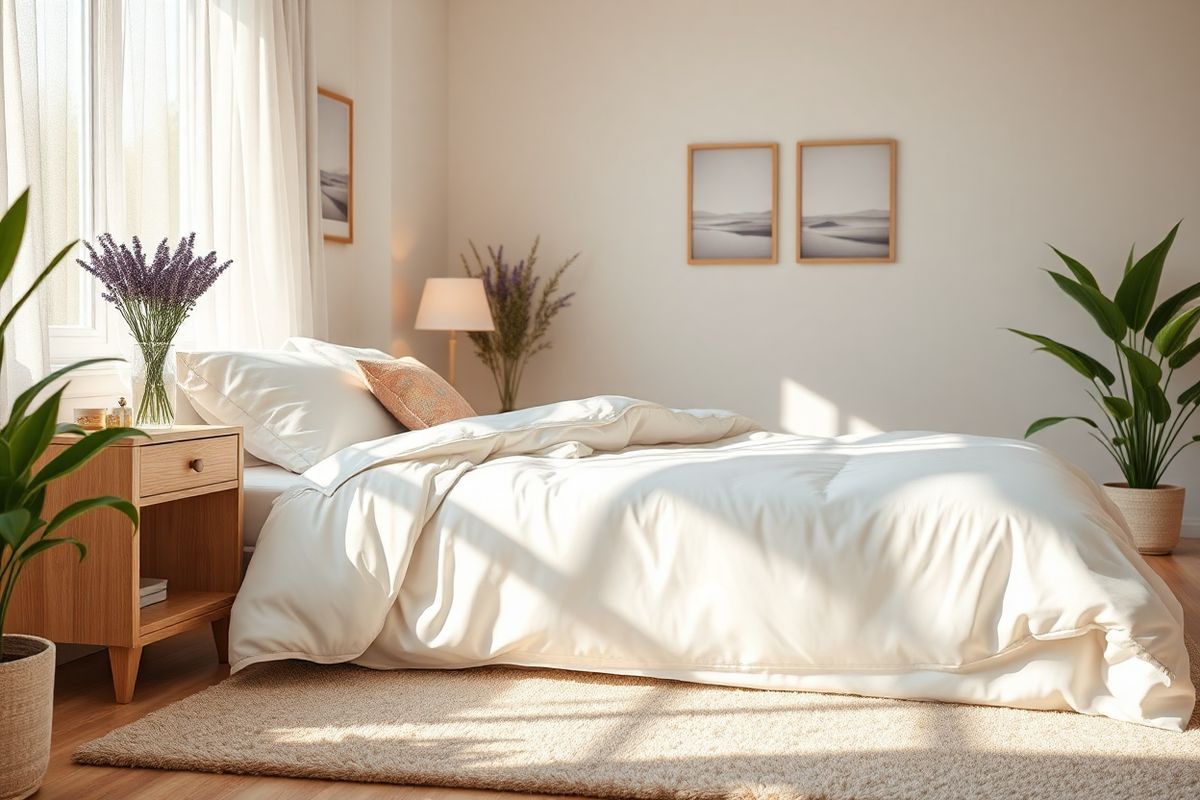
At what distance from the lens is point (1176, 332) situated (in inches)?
184

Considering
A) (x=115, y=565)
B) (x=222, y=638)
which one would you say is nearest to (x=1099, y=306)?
(x=222, y=638)

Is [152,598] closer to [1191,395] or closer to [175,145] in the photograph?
[175,145]

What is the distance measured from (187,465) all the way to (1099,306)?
12.2 ft

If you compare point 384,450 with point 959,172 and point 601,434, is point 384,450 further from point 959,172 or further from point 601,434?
point 959,172

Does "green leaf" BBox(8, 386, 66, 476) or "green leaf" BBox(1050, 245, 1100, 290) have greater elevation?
"green leaf" BBox(1050, 245, 1100, 290)

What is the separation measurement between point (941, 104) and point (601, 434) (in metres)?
2.93

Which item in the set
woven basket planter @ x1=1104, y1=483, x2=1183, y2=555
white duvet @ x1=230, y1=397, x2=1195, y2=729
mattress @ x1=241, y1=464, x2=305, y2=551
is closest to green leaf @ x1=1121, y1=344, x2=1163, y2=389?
woven basket planter @ x1=1104, y1=483, x2=1183, y2=555

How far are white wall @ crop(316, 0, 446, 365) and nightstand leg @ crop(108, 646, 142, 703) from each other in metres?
2.34

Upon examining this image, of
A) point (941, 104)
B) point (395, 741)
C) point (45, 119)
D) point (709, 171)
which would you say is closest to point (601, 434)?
point (395, 741)

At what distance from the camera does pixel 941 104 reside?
527cm

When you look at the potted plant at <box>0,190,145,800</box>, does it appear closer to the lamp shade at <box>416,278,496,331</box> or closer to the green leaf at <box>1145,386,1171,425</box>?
the lamp shade at <box>416,278,496,331</box>

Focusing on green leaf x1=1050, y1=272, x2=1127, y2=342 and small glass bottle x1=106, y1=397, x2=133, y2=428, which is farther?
green leaf x1=1050, y1=272, x2=1127, y2=342

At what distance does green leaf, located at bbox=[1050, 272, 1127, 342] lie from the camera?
480cm

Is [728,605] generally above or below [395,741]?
above
